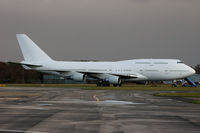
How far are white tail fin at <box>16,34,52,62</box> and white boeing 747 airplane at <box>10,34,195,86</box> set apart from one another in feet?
0.75

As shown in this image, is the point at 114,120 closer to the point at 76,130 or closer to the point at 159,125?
the point at 159,125

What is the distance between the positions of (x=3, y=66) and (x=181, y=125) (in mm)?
112424

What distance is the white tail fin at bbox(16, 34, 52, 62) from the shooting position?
229 ft

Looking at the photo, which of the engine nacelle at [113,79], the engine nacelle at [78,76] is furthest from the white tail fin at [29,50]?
the engine nacelle at [113,79]

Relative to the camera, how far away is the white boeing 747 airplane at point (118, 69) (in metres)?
63.7

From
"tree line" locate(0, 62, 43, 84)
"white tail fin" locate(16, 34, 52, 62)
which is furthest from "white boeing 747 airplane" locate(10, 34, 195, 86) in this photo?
"tree line" locate(0, 62, 43, 84)

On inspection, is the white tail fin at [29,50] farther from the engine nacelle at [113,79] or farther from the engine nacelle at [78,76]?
the engine nacelle at [113,79]

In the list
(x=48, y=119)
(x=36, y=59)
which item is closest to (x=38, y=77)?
(x=36, y=59)

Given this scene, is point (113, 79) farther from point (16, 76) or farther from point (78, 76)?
point (16, 76)

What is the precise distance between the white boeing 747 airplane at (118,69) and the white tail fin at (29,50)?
0.23m

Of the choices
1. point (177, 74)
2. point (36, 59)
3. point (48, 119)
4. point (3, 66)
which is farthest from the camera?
point (3, 66)

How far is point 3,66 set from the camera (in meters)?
119

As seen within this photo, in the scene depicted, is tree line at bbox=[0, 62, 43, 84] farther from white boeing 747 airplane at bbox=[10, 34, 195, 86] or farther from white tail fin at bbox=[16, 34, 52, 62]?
white boeing 747 airplane at bbox=[10, 34, 195, 86]

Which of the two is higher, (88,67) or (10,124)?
(88,67)
